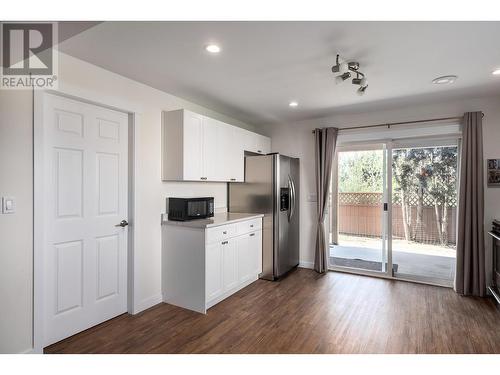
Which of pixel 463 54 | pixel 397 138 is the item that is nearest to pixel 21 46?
pixel 463 54

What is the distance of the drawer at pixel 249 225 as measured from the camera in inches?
136

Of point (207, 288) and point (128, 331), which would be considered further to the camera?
point (207, 288)

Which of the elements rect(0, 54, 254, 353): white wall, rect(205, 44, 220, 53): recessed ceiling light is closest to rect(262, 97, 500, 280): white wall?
rect(0, 54, 254, 353): white wall

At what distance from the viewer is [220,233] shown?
121 inches

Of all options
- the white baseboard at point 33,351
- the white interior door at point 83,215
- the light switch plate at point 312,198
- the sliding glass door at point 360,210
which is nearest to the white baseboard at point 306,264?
the sliding glass door at point 360,210

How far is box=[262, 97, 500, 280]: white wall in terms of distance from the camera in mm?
3377

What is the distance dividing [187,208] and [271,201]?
131 cm

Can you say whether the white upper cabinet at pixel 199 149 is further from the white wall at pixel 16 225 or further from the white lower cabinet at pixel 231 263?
the white wall at pixel 16 225

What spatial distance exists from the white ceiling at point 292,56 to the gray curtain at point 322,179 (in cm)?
90

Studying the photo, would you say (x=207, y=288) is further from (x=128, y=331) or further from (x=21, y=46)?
(x=21, y=46)

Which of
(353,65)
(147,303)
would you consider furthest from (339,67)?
(147,303)

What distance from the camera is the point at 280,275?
3.98 meters

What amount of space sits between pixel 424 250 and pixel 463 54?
2724 millimetres

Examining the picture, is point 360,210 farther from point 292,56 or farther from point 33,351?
point 33,351
